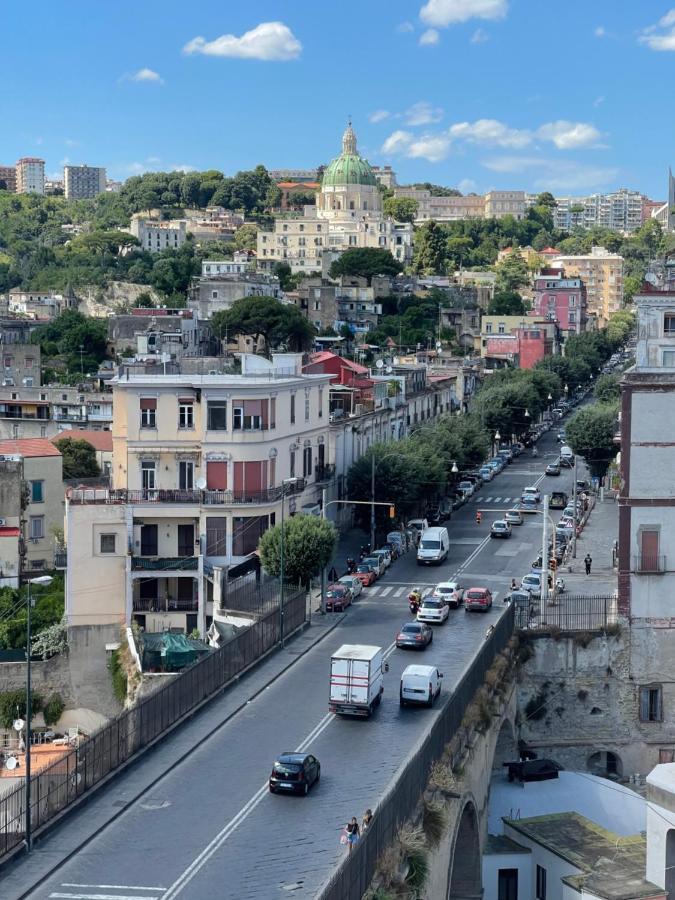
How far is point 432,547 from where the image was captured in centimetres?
6100

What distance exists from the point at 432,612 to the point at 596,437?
126ft

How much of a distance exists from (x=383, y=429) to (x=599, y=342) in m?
74.0

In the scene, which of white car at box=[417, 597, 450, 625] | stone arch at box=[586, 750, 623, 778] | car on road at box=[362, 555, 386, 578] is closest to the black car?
white car at box=[417, 597, 450, 625]

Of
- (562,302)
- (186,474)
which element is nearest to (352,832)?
(186,474)

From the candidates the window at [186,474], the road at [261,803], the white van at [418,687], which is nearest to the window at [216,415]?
the window at [186,474]

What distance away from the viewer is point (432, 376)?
349ft

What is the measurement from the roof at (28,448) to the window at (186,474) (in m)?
15.5

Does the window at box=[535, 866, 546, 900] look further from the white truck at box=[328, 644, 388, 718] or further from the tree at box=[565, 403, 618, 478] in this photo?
the tree at box=[565, 403, 618, 478]

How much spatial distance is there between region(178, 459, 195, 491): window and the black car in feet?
86.0

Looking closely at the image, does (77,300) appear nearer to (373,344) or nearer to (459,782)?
(373,344)

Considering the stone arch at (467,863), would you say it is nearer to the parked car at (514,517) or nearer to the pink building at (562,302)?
the parked car at (514,517)

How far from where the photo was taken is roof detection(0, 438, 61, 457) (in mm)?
70125

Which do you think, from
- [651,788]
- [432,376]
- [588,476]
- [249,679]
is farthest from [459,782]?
[432,376]

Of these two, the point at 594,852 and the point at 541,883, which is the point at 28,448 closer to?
the point at 541,883
